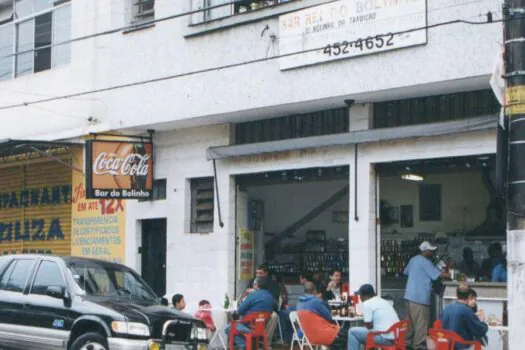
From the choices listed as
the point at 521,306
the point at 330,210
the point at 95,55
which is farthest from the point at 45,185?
Answer: the point at 521,306

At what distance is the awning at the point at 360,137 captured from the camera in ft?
49.9

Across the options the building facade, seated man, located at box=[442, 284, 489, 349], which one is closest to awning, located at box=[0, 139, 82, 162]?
the building facade

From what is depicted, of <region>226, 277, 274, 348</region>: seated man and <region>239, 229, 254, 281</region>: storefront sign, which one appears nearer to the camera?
<region>226, 277, 274, 348</region>: seated man

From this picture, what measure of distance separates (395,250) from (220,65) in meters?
5.52

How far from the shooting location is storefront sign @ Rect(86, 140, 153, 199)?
19.7 m

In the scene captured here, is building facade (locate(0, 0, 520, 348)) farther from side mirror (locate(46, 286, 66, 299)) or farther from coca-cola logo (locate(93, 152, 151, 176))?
side mirror (locate(46, 286, 66, 299))

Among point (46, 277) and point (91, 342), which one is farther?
point (46, 277)

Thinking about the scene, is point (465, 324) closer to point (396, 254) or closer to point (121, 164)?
point (396, 254)

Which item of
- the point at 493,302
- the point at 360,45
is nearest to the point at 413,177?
the point at 360,45

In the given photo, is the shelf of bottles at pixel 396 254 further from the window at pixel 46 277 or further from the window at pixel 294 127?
the window at pixel 46 277

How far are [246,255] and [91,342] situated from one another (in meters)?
7.19

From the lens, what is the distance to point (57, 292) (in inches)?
526

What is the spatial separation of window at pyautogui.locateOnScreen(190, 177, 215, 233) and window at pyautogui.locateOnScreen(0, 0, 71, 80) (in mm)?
5418

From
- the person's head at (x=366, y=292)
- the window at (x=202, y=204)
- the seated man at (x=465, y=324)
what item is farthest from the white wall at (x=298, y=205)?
the seated man at (x=465, y=324)
